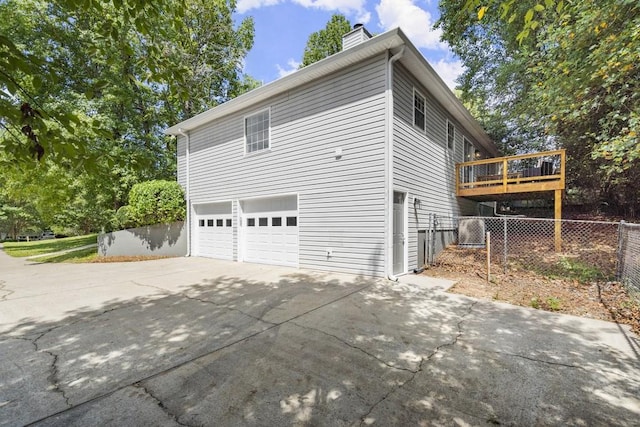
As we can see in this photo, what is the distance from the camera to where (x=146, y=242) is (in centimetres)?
1141

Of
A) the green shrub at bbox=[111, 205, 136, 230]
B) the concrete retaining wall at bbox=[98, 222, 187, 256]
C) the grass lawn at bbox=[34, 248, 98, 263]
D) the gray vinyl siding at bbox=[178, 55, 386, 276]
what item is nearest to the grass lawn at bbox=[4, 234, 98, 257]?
the grass lawn at bbox=[34, 248, 98, 263]

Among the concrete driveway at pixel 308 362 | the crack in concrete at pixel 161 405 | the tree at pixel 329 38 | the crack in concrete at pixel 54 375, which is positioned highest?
the tree at pixel 329 38

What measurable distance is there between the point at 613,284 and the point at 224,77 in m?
20.4

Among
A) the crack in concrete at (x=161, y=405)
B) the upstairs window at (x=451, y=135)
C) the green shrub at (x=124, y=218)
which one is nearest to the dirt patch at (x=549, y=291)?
the upstairs window at (x=451, y=135)

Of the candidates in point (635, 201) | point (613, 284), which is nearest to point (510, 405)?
point (613, 284)

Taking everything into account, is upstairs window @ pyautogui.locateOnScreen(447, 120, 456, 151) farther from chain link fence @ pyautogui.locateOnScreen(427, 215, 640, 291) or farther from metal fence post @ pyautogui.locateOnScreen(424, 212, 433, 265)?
metal fence post @ pyautogui.locateOnScreen(424, 212, 433, 265)

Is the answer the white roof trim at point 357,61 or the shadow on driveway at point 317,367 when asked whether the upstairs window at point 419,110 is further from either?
the shadow on driveway at point 317,367

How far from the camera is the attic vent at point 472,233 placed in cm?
897

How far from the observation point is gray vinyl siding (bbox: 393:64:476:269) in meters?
6.78

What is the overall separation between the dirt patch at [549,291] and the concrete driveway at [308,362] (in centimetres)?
45

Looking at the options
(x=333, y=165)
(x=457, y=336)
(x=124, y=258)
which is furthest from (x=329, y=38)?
(x=457, y=336)

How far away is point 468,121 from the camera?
1047cm

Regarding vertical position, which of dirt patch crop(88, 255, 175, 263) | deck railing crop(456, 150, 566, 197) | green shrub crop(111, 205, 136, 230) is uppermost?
deck railing crop(456, 150, 566, 197)

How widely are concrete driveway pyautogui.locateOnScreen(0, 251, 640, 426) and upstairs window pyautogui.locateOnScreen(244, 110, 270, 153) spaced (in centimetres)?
531
